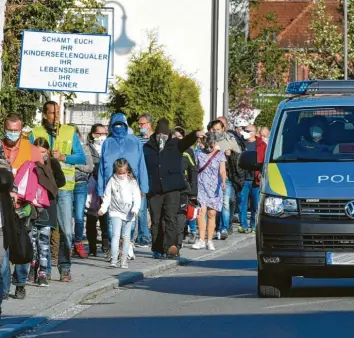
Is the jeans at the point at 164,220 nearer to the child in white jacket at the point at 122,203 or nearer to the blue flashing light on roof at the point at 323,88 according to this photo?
the child in white jacket at the point at 122,203

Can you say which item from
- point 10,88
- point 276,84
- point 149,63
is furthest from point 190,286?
point 276,84

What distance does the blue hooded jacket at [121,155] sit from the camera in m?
19.0

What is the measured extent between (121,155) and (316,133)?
185 inches

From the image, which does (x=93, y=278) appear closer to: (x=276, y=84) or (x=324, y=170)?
(x=324, y=170)

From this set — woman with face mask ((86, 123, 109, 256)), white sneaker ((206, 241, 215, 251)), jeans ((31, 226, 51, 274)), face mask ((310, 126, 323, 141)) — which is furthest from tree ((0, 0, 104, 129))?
face mask ((310, 126, 323, 141))

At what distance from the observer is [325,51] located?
74375mm

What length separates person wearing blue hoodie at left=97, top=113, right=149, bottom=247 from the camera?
1900 centimetres

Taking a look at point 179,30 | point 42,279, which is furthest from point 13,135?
point 179,30

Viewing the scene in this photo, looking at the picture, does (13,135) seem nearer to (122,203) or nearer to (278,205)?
(278,205)

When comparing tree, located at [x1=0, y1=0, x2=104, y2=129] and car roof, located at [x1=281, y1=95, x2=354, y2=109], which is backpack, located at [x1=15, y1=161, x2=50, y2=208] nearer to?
car roof, located at [x1=281, y1=95, x2=354, y2=109]

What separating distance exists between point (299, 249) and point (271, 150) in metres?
1.41

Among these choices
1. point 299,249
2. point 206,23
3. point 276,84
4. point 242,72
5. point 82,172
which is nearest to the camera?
point 299,249

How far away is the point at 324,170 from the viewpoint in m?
14.1

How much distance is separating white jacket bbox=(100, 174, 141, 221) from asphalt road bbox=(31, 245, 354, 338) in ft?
3.71
